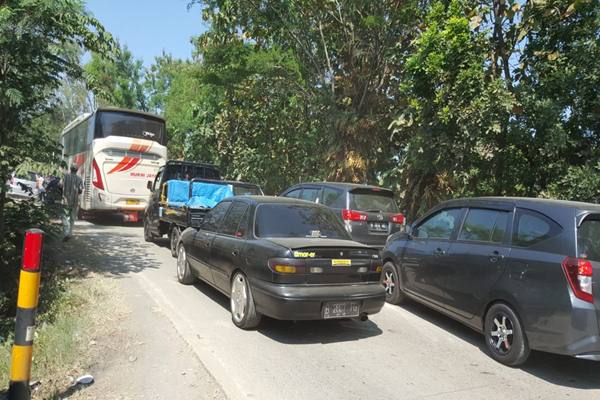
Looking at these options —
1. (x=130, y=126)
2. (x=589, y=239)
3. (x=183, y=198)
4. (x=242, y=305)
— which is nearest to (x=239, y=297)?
(x=242, y=305)

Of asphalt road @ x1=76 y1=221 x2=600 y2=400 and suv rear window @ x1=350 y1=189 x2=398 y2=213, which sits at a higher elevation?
suv rear window @ x1=350 y1=189 x2=398 y2=213

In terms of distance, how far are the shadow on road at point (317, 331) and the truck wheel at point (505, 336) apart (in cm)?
137

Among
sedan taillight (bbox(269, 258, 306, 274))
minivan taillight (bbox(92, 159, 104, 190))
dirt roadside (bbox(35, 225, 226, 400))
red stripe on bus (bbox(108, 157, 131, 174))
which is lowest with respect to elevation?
dirt roadside (bbox(35, 225, 226, 400))

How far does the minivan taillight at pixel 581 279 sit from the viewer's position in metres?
4.74

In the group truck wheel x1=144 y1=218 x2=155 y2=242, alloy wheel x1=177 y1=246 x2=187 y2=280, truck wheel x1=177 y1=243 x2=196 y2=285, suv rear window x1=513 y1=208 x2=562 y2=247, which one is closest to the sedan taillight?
suv rear window x1=513 y1=208 x2=562 y2=247

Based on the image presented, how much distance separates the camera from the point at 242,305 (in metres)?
6.19

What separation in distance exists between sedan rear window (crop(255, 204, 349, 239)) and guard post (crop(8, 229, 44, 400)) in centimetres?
282

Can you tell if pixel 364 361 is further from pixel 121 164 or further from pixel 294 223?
pixel 121 164

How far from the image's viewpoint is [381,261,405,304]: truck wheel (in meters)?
7.70

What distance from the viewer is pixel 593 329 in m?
4.71

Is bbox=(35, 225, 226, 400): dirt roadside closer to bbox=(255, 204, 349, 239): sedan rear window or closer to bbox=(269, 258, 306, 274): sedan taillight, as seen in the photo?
bbox=(269, 258, 306, 274): sedan taillight

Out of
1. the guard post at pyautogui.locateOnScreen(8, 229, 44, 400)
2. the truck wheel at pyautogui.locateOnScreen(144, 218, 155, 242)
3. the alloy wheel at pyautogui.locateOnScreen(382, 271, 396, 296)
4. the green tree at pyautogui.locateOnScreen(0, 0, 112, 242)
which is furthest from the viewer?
the truck wheel at pyautogui.locateOnScreen(144, 218, 155, 242)

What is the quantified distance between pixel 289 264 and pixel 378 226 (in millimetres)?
4691

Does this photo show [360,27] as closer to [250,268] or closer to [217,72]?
[217,72]
